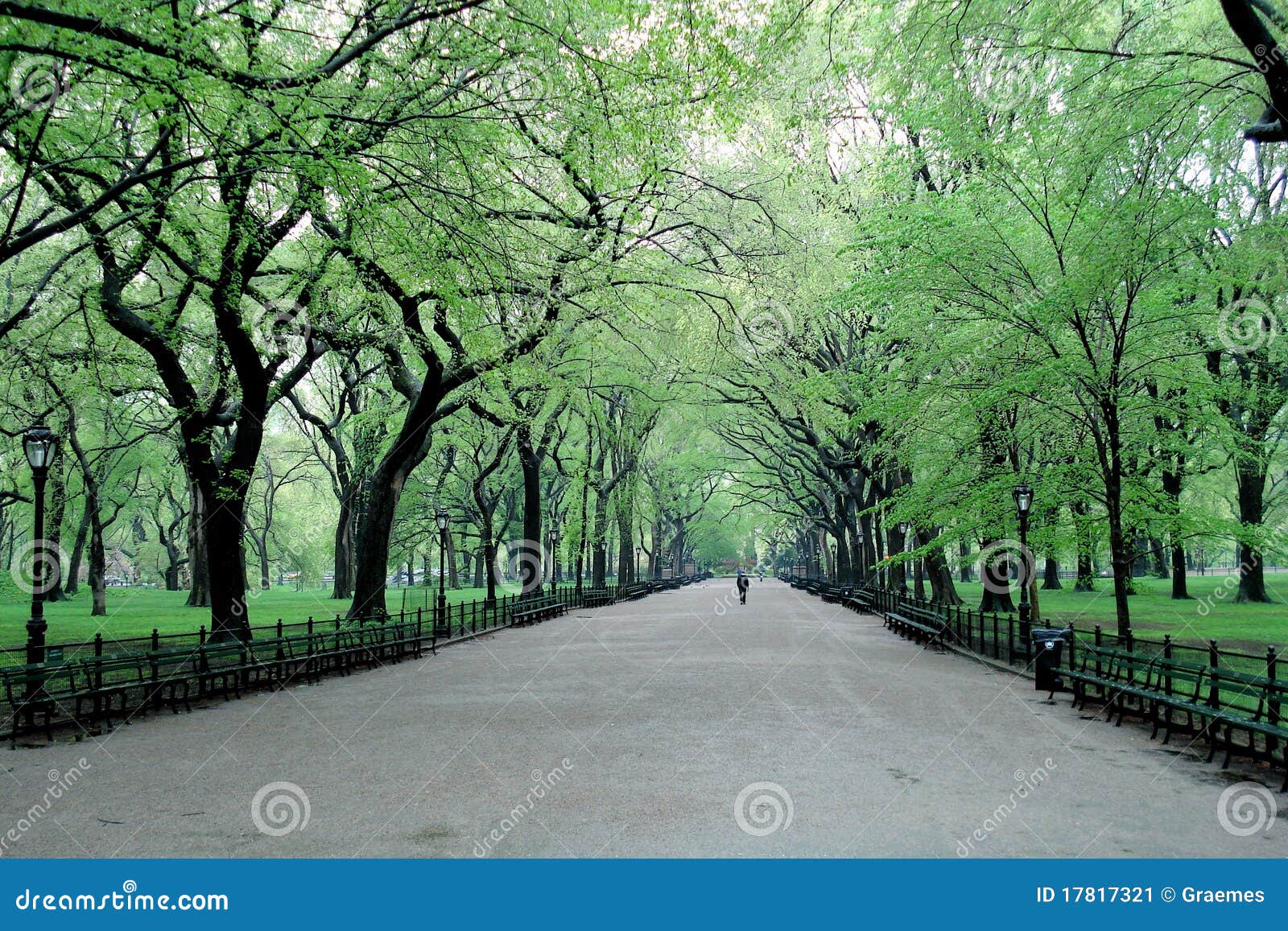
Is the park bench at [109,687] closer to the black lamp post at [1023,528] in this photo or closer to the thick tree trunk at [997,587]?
the black lamp post at [1023,528]

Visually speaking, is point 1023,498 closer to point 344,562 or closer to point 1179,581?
point 1179,581

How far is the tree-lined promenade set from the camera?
9.77 m

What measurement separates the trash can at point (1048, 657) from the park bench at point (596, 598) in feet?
96.0

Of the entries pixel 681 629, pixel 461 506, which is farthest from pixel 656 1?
pixel 461 506

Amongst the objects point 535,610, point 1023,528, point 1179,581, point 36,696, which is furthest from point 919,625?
point 1179,581

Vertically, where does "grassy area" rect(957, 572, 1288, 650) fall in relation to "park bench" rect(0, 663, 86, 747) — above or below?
below

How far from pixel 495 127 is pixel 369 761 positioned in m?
7.89

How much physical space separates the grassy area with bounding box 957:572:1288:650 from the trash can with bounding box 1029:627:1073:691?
2037mm

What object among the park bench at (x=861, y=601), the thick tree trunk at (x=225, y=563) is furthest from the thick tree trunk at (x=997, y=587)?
the thick tree trunk at (x=225, y=563)

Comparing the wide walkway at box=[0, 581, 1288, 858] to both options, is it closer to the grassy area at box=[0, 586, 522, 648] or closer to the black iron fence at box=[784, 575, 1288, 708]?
the black iron fence at box=[784, 575, 1288, 708]

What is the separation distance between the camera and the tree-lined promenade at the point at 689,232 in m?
9.77

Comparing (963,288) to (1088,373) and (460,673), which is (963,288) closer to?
(1088,373)

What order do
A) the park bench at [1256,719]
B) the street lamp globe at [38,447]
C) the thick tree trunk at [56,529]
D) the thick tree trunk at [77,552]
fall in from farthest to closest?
1. the thick tree trunk at [77,552]
2. the thick tree trunk at [56,529]
3. the street lamp globe at [38,447]
4. the park bench at [1256,719]

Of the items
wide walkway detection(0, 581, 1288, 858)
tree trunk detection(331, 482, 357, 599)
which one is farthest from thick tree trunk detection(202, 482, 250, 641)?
tree trunk detection(331, 482, 357, 599)
